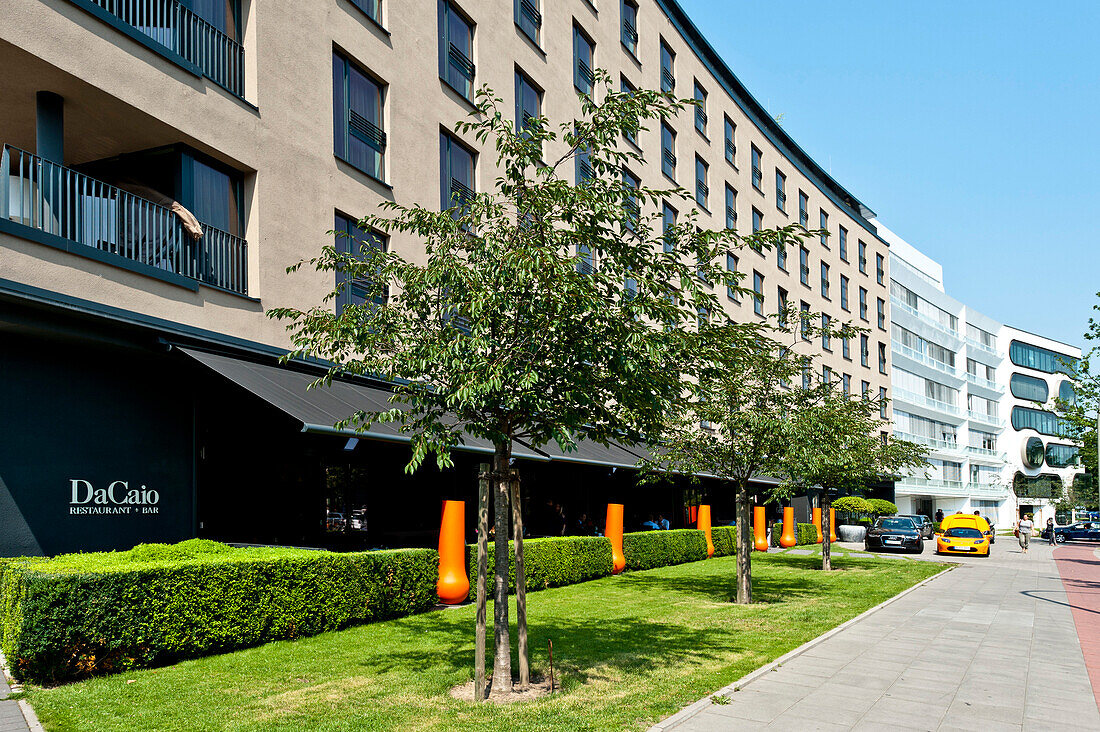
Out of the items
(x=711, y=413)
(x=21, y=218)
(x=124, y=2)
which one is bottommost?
(x=711, y=413)

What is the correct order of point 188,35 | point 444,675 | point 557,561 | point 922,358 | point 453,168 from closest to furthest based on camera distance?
point 444,675
point 188,35
point 557,561
point 453,168
point 922,358

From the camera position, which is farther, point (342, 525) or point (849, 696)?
point (342, 525)

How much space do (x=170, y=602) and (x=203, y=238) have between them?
6806 mm

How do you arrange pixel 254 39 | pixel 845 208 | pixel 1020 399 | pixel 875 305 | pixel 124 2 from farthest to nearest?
1. pixel 1020 399
2. pixel 875 305
3. pixel 845 208
4. pixel 254 39
5. pixel 124 2

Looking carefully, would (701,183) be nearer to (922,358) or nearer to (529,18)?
(529,18)

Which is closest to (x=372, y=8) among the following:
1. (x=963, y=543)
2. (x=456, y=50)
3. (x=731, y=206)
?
(x=456, y=50)

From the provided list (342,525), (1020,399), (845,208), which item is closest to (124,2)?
(342,525)

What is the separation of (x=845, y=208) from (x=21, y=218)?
181 feet

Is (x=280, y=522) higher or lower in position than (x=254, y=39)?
lower

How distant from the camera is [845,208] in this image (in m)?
59.0

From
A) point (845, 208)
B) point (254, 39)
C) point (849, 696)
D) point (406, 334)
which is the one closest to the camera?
point (849, 696)

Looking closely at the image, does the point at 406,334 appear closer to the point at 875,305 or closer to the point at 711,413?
the point at 711,413

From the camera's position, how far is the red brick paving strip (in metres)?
11.3

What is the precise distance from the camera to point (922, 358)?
7275 centimetres
